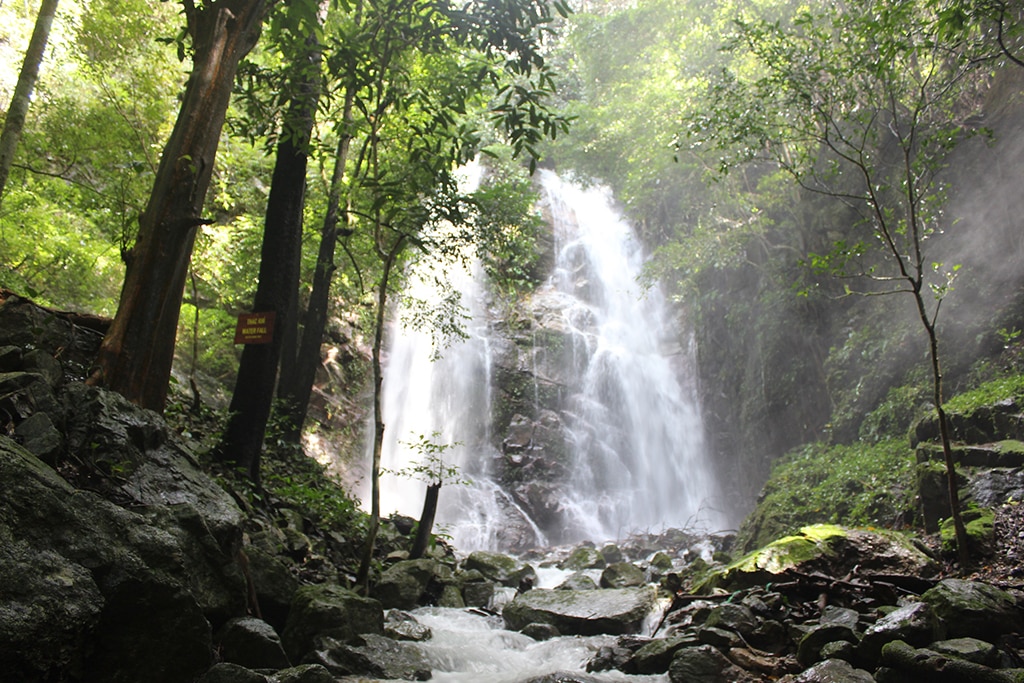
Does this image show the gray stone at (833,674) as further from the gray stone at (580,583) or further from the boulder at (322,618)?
the gray stone at (580,583)

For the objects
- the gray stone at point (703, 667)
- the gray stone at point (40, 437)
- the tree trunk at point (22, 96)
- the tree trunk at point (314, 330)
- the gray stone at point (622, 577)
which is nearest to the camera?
the gray stone at point (40, 437)

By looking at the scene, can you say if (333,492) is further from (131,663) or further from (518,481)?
(518,481)

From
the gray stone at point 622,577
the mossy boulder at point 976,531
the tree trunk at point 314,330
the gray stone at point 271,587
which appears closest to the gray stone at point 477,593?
the gray stone at point 622,577

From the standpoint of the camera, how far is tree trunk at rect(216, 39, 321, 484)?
636 cm

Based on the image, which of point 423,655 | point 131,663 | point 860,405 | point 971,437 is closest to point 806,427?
point 860,405

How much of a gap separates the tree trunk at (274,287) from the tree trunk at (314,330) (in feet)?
6.80

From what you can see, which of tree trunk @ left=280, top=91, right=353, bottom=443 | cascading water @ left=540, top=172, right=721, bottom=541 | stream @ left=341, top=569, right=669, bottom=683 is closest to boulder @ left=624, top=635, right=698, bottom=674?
stream @ left=341, top=569, right=669, bottom=683

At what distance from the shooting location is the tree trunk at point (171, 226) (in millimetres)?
4547

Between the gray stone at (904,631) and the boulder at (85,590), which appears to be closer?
the boulder at (85,590)

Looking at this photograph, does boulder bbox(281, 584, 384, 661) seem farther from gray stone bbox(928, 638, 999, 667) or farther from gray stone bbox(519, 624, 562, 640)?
gray stone bbox(928, 638, 999, 667)

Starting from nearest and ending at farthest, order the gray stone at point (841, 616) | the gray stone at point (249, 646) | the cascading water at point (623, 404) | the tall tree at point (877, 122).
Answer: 1. the gray stone at point (249, 646)
2. the gray stone at point (841, 616)
3. the tall tree at point (877, 122)
4. the cascading water at point (623, 404)

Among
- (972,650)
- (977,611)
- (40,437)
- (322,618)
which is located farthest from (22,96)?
(977,611)

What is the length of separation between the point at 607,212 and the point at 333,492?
66.6 ft

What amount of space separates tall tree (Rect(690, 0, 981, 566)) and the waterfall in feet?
22.5
